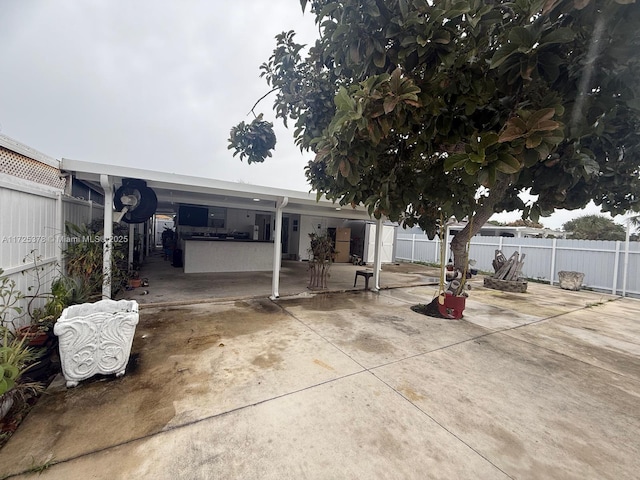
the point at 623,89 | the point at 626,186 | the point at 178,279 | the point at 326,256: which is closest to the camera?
the point at 623,89

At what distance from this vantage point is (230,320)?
449 centimetres

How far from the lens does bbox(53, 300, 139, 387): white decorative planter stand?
2.46 m

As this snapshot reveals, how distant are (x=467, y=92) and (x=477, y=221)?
3.27 m

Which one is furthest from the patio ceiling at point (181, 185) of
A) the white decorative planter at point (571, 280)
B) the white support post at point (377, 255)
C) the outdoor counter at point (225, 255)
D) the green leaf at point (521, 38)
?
the white decorative planter at point (571, 280)

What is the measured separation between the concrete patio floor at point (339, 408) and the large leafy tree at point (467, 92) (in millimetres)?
1902

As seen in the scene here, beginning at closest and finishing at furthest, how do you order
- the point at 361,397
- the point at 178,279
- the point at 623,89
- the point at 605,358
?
the point at 623,89
the point at 361,397
the point at 605,358
the point at 178,279

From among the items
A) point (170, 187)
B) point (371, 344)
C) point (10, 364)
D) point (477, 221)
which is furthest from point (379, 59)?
point (170, 187)

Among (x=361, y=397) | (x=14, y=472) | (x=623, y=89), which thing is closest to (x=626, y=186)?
(x=623, y=89)

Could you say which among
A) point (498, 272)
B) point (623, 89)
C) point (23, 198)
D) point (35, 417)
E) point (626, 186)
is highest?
point (623, 89)

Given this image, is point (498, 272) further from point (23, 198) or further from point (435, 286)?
point (23, 198)

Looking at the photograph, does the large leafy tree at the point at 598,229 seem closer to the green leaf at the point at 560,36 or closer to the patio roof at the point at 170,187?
the patio roof at the point at 170,187

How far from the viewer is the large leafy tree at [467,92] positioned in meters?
1.66

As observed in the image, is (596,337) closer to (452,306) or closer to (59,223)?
(452,306)

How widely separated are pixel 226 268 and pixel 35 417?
281 inches
